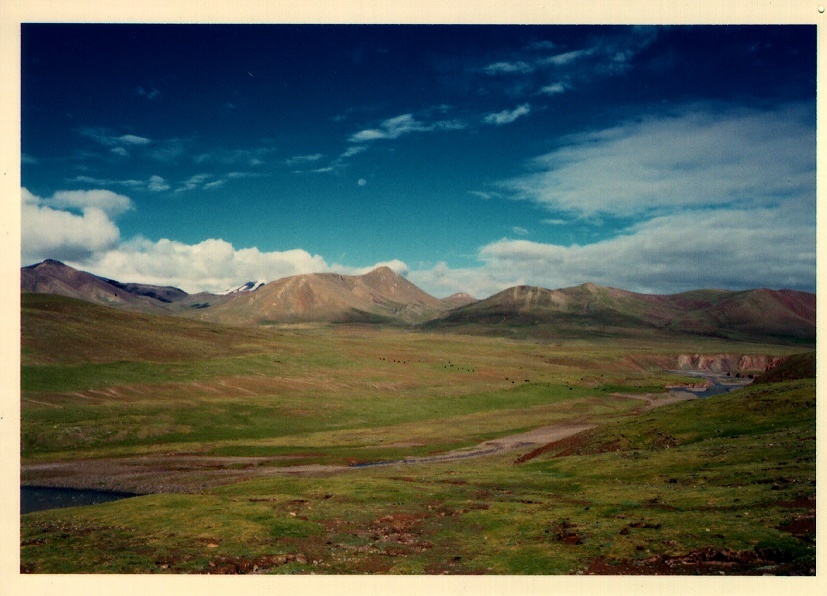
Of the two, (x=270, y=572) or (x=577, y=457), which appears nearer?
(x=270, y=572)

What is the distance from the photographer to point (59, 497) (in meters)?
55.6

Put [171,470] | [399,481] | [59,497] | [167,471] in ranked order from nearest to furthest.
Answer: [399,481] → [59,497] → [167,471] → [171,470]

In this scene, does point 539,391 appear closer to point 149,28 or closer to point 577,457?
point 577,457

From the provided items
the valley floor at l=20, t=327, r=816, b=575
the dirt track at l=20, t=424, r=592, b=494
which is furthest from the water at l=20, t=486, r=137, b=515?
the valley floor at l=20, t=327, r=816, b=575

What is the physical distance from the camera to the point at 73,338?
137m

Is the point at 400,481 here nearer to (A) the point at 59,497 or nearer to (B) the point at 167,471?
(B) the point at 167,471

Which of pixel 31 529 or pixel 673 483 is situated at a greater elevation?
pixel 673 483

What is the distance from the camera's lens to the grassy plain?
30141 mm

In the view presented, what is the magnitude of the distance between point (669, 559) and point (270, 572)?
1903cm

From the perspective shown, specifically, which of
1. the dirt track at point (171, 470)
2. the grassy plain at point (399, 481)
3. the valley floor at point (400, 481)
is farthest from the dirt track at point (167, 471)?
the grassy plain at point (399, 481)

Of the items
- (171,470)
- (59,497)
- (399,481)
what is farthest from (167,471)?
(399,481)

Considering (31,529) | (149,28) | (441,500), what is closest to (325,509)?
(441,500)

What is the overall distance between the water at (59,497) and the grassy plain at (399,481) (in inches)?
151

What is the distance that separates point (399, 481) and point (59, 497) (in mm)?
31875
